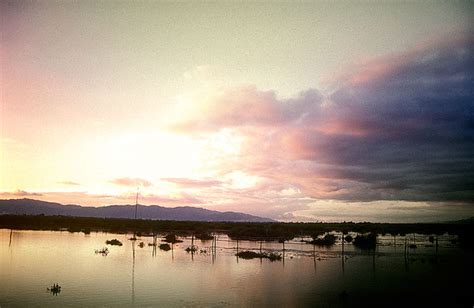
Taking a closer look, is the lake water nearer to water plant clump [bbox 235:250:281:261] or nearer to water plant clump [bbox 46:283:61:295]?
water plant clump [bbox 46:283:61:295]

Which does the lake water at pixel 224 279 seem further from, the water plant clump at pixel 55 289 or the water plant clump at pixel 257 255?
the water plant clump at pixel 257 255

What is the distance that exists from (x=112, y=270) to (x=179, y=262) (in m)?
9.11

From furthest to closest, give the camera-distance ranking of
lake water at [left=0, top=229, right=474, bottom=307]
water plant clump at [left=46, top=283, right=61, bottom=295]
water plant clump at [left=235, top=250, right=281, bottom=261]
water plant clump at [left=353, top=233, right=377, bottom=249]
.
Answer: water plant clump at [left=353, top=233, right=377, bottom=249]
water plant clump at [left=235, top=250, right=281, bottom=261]
water plant clump at [left=46, top=283, right=61, bottom=295]
lake water at [left=0, top=229, right=474, bottom=307]

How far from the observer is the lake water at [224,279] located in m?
27.4

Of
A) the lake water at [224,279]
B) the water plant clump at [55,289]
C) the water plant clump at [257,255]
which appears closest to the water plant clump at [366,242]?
the lake water at [224,279]

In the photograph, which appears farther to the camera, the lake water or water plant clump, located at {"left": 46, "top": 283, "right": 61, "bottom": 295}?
water plant clump, located at {"left": 46, "top": 283, "right": 61, "bottom": 295}

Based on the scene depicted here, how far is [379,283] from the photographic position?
34812mm

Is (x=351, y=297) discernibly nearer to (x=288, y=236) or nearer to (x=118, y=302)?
(x=118, y=302)

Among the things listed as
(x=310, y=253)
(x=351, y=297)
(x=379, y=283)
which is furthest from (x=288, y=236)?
(x=351, y=297)

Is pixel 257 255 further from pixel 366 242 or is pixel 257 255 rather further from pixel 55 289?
pixel 55 289

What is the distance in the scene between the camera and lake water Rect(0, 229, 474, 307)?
2736cm

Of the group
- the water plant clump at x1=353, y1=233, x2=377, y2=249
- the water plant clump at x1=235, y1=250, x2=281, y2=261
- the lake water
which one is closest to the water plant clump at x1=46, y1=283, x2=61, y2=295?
the lake water

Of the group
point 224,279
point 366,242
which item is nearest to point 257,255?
point 224,279

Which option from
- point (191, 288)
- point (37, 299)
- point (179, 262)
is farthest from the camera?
point (179, 262)
